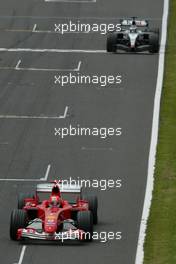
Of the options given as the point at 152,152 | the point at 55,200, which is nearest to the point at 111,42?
the point at 152,152

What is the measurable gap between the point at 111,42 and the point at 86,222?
3406cm

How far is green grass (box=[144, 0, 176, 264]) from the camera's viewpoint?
44125 millimetres

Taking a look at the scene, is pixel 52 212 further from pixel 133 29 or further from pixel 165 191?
pixel 133 29

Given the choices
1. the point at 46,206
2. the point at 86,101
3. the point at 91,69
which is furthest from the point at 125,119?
the point at 46,206

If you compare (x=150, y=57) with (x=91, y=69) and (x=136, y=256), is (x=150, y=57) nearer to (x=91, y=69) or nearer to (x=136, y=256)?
(x=91, y=69)

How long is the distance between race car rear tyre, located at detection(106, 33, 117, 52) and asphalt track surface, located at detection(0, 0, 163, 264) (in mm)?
387

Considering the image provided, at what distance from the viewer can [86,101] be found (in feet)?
224

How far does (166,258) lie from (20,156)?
15.2 m

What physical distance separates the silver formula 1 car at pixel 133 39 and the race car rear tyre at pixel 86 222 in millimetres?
33285

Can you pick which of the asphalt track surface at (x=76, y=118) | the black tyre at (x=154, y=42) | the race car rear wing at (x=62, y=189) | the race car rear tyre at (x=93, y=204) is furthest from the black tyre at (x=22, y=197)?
the black tyre at (x=154, y=42)

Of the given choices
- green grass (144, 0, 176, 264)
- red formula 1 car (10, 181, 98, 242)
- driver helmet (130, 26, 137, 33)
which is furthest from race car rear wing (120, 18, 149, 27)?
red formula 1 car (10, 181, 98, 242)

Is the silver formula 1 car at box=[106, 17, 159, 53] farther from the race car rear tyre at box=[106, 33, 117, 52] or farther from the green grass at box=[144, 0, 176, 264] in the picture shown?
the green grass at box=[144, 0, 176, 264]

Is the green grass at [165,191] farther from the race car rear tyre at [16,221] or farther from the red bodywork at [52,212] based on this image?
the race car rear tyre at [16,221]

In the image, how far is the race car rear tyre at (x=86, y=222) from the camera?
43969mm
